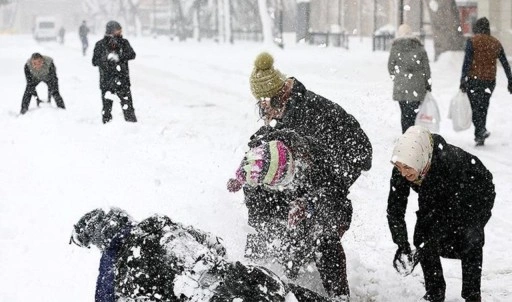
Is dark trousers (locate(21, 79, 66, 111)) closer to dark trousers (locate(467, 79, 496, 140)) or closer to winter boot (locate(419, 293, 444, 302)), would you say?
dark trousers (locate(467, 79, 496, 140))

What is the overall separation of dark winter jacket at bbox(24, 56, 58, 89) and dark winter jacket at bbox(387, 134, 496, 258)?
388 inches

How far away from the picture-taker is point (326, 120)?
4.41 m

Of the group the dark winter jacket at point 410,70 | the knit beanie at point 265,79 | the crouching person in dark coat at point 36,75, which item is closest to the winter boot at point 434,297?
the knit beanie at point 265,79

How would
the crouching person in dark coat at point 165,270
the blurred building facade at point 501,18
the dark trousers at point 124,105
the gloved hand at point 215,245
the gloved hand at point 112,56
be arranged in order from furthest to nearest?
the blurred building facade at point 501,18 → the dark trousers at point 124,105 → the gloved hand at point 112,56 → the gloved hand at point 215,245 → the crouching person in dark coat at point 165,270

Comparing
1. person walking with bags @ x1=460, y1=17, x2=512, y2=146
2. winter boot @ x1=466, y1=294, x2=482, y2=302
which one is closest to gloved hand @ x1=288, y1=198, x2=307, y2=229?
winter boot @ x1=466, y1=294, x2=482, y2=302

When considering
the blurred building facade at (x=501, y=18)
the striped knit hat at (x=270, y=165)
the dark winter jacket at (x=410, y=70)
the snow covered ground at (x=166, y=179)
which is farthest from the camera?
the blurred building facade at (x=501, y=18)

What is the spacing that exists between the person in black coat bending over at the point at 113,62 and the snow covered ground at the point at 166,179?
56cm

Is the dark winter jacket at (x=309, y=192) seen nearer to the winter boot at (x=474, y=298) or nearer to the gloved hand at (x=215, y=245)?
the gloved hand at (x=215, y=245)

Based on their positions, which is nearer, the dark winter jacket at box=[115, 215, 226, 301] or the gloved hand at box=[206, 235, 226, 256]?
the dark winter jacket at box=[115, 215, 226, 301]

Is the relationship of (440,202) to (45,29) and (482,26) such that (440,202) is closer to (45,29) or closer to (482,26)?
(482,26)

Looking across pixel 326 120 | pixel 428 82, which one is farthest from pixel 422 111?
pixel 326 120

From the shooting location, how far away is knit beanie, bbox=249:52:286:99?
14.2 ft

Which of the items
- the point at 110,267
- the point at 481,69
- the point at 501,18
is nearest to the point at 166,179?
the point at 110,267

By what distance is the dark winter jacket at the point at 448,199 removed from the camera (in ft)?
13.3
